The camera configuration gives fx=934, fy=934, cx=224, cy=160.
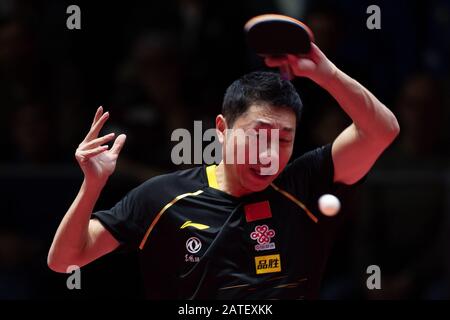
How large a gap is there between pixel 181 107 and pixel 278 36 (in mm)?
2474

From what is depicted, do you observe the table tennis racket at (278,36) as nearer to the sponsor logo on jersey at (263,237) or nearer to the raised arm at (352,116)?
the raised arm at (352,116)

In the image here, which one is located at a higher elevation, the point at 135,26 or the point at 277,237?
the point at 135,26

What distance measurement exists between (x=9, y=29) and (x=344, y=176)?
322 cm

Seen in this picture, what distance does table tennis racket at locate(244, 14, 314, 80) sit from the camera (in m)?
3.02

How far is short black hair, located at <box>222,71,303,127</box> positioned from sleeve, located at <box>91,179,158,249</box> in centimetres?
41

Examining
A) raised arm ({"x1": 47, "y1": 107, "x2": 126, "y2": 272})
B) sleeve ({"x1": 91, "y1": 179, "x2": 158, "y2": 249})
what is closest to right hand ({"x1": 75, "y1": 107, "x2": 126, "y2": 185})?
raised arm ({"x1": 47, "y1": 107, "x2": 126, "y2": 272})

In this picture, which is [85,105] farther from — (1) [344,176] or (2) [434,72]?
(1) [344,176]

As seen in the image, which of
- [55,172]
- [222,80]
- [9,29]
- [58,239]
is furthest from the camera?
[9,29]

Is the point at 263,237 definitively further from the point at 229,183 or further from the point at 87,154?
the point at 87,154

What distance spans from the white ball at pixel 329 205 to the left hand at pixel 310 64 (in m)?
0.40

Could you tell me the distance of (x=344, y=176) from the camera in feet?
10.9

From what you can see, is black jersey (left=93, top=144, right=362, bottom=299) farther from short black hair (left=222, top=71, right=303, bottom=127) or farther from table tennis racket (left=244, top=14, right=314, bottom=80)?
table tennis racket (left=244, top=14, right=314, bottom=80)

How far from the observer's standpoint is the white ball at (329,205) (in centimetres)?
313
